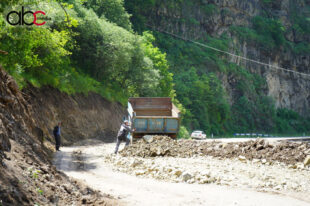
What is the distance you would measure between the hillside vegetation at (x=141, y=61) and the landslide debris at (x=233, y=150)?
693cm

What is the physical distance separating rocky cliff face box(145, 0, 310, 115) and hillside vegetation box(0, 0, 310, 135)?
2.47 feet

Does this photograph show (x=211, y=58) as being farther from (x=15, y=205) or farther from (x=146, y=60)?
(x=15, y=205)

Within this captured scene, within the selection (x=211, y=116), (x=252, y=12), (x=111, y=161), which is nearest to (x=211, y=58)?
(x=211, y=116)

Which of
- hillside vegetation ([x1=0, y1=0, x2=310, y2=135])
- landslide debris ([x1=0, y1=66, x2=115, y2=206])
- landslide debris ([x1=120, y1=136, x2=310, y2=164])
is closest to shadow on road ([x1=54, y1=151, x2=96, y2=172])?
landslide debris ([x1=120, y1=136, x2=310, y2=164])

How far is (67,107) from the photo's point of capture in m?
22.8

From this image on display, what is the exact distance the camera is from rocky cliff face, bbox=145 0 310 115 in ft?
201

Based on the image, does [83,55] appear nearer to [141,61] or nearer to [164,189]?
[141,61]

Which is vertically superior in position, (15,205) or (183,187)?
(15,205)

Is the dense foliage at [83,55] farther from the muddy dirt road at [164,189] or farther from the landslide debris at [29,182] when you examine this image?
the landslide debris at [29,182]

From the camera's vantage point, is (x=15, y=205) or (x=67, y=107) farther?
(x=67, y=107)

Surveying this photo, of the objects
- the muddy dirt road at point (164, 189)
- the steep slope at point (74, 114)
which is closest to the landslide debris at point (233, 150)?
the muddy dirt road at point (164, 189)

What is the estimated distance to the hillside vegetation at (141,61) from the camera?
1894 centimetres

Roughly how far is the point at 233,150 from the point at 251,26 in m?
64.3

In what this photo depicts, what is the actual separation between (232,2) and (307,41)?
82.2 ft
